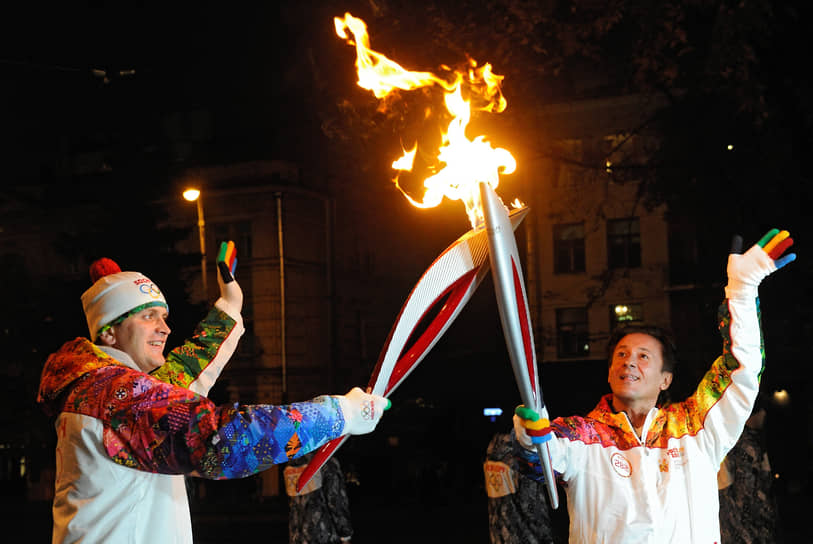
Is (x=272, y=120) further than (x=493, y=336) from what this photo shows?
Yes

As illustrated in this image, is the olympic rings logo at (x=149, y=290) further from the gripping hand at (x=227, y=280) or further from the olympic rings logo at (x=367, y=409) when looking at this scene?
the olympic rings logo at (x=367, y=409)

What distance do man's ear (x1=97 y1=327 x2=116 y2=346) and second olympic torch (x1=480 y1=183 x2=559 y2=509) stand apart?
137 cm

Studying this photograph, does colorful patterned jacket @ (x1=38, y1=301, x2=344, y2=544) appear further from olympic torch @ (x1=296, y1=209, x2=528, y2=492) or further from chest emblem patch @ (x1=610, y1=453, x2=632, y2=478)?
chest emblem patch @ (x1=610, y1=453, x2=632, y2=478)

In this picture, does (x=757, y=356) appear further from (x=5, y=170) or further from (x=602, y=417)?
(x=5, y=170)

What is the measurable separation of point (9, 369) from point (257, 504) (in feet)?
21.7

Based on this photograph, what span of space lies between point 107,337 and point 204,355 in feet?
2.38

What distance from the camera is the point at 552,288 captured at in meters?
24.0

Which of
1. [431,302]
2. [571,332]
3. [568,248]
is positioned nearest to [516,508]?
[431,302]

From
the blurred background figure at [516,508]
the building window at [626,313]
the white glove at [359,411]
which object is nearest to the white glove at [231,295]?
the white glove at [359,411]

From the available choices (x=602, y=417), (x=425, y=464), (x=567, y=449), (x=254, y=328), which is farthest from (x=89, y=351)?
(x=254, y=328)

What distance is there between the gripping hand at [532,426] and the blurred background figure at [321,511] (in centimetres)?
538

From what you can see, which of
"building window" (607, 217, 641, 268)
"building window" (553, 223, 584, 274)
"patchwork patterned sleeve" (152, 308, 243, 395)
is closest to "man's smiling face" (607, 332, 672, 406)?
"patchwork patterned sleeve" (152, 308, 243, 395)

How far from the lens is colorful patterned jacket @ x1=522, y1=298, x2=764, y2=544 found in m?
3.56

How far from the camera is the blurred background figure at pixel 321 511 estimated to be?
8578 mm
